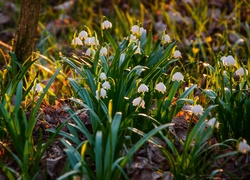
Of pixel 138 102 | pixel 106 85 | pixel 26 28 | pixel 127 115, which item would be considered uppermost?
pixel 26 28

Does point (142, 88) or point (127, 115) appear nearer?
point (142, 88)

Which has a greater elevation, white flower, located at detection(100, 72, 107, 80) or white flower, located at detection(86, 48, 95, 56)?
white flower, located at detection(86, 48, 95, 56)

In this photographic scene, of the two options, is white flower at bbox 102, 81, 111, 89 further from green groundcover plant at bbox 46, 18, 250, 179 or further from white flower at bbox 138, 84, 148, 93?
white flower at bbox 138, 84, 148, 93

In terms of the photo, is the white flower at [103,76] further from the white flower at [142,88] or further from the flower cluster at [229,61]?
the flower cluster at [229,61]

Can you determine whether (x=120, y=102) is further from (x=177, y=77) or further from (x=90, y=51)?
(x=90, y=51)

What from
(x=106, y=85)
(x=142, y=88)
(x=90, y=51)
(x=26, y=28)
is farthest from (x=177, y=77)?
(x=26, y=28)

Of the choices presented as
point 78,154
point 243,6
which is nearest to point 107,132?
point 78,154

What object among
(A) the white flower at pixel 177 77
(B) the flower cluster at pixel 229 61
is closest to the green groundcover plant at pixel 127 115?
(A) the white flower at pixel 177 77

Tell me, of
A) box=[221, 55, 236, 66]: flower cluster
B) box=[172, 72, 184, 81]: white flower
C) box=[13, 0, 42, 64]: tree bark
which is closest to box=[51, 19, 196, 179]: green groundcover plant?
box=[172, 72, 184, 81]: white flower
